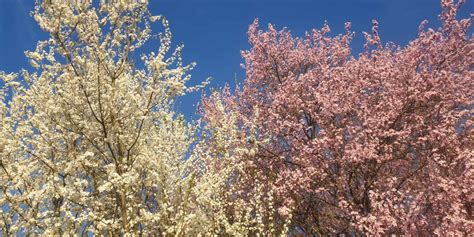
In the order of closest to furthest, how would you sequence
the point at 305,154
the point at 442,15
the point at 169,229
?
the point at 169,229
the point at 305,154
the point at 442,15

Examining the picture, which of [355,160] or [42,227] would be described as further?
[355,160]

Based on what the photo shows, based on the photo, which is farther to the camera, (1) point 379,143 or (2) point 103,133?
(1) point 379,143

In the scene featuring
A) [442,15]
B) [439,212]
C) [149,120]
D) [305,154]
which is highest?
[442,15]

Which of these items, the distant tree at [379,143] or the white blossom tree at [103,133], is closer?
the white blossom tree at [103,133]

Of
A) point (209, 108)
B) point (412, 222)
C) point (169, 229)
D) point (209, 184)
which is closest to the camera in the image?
point (169, 229)

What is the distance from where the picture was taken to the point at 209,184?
1098cm

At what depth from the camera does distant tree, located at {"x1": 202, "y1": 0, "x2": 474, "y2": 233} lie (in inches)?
524

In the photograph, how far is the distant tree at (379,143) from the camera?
13.3 metres

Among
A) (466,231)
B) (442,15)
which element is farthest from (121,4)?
(442,15)

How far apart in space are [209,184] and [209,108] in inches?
605

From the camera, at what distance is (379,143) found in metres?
15.6

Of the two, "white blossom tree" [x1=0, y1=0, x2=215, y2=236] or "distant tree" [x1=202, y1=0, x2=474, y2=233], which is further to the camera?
"distant tree" [x1=202, y1=0, x2=474, y2=233]

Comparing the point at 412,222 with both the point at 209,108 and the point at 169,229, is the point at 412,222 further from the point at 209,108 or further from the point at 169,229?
the point at 209,108

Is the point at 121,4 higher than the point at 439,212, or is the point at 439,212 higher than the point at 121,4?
the point at 121,4
